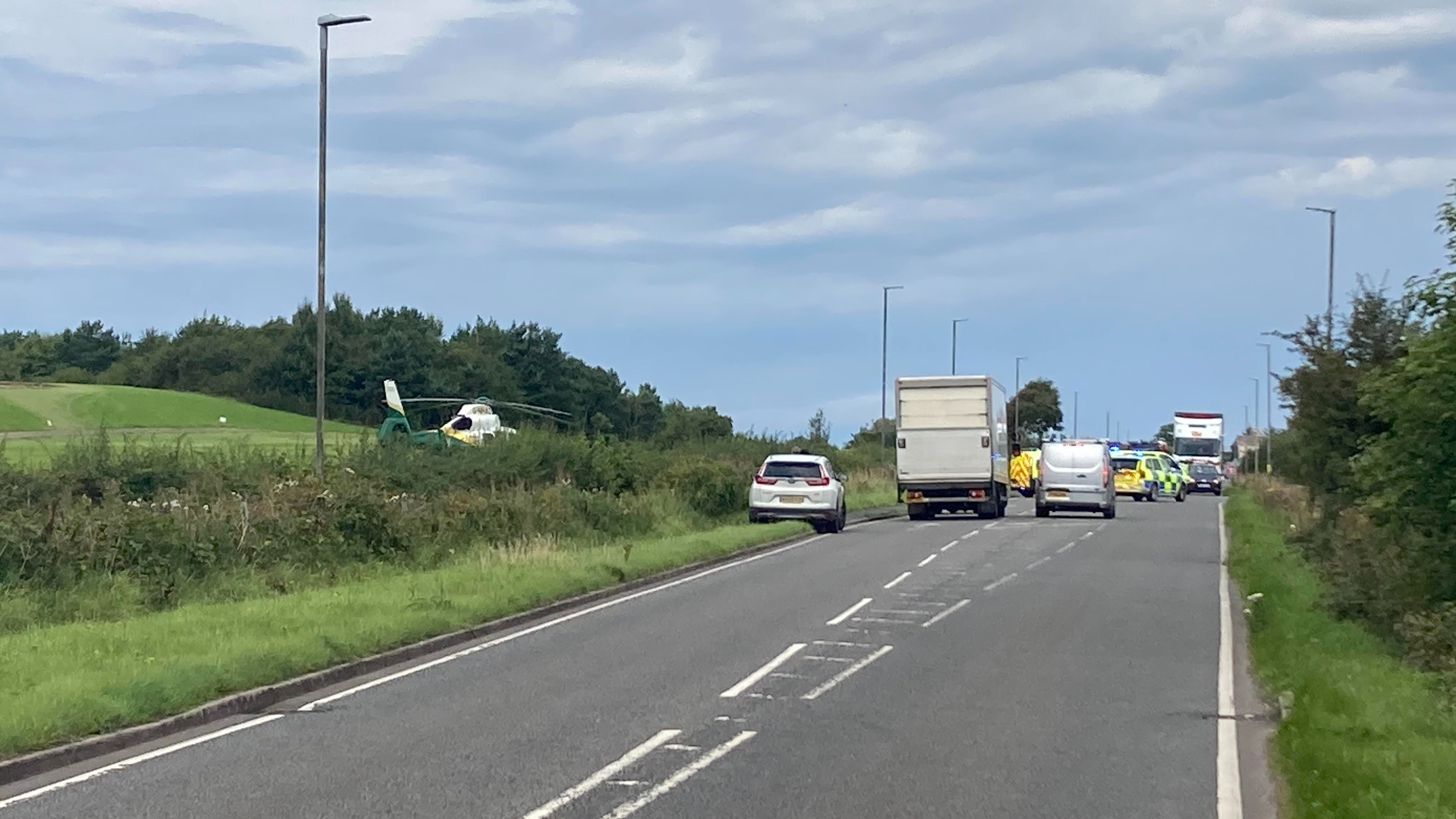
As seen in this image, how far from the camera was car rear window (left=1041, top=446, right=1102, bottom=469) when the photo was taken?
144ft

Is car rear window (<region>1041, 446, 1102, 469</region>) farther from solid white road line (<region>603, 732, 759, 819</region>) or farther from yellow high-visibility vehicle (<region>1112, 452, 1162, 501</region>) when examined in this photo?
solid white road line (<region>603, 732, 759, 819</region>)

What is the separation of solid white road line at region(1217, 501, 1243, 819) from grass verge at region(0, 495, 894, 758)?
6.99 meters

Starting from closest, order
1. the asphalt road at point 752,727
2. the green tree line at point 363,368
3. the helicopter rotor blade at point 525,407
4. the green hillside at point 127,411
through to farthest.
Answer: the asphalt road at point 752,727
the helicopter rotor blade at point 525,407
the green hillside at point 127,411
the green tree line at point 363,368

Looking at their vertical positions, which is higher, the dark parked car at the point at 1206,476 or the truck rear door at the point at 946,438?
the truck rear door at the point at 946,438

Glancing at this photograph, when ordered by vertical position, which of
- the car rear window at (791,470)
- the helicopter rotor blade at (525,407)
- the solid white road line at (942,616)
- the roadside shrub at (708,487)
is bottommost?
the solid white road line at (942,616)

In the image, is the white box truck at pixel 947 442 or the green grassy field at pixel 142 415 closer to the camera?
the white box truck at pixel 947 442

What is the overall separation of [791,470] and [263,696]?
24.5 meters

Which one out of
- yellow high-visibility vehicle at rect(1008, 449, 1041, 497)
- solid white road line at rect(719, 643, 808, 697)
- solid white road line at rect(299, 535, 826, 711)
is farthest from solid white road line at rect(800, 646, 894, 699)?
yellow high-visibility vehicle at rect(1008, 449, 1041, 497)

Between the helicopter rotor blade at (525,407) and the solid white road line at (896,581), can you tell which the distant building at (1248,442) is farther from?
the solid white road line at (896,581)

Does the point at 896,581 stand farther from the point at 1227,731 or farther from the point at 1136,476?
the point at 1136,476

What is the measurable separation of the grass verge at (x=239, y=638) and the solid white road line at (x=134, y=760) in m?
0.48

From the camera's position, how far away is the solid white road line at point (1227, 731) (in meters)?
8.87

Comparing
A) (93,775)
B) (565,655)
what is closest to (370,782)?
(93,775)

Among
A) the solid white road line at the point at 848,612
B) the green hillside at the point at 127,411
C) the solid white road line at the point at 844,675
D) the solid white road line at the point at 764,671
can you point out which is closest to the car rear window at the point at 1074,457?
the solid white road line at the point at 848,612
